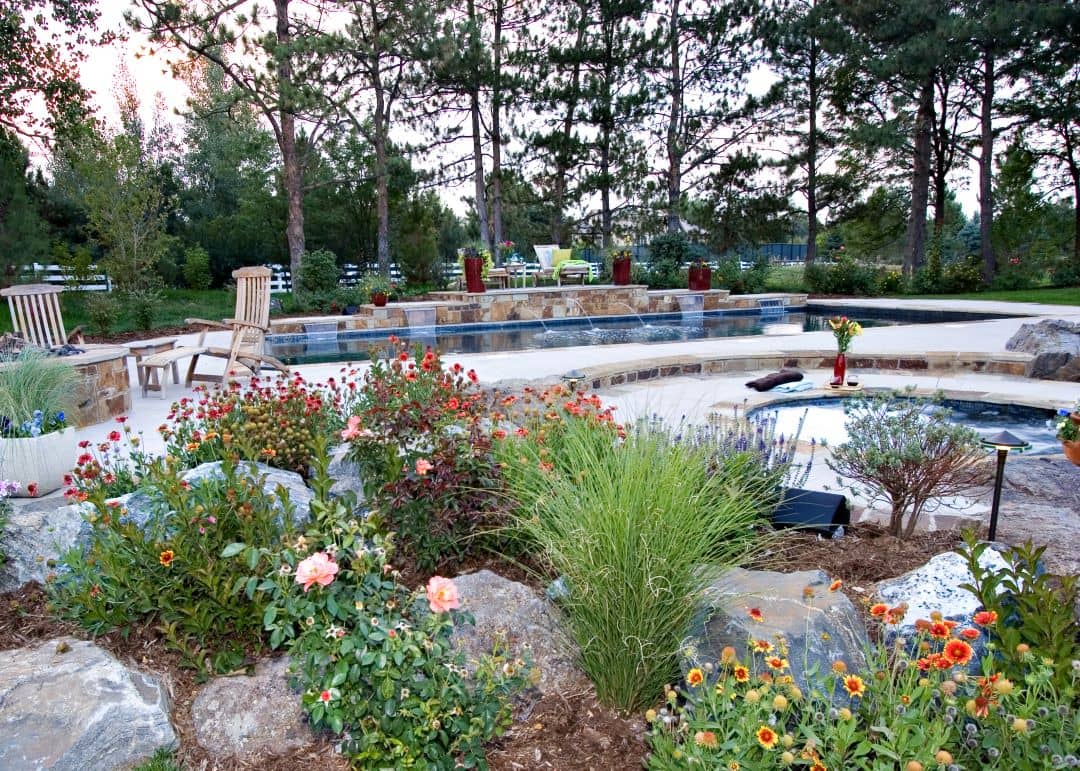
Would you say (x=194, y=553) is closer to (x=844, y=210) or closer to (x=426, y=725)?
(x=426, y=725)

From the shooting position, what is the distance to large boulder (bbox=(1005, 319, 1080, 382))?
21.2 ft

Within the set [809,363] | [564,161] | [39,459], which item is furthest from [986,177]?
[39,459]

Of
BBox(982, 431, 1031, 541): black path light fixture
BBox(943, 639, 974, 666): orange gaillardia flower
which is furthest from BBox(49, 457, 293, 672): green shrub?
BBox(982, 431, 1031, 541): black path light fixture

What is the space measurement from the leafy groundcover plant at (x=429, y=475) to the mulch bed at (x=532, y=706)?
13cm

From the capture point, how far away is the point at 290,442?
3.17 m

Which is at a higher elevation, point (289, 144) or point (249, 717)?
point (289, 144)

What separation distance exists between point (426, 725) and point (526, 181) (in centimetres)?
1875

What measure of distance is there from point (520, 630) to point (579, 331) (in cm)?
1025

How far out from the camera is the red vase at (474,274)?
1273cm

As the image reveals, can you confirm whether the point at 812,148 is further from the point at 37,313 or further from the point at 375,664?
the point at 375,664

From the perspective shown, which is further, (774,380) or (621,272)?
(621,272)

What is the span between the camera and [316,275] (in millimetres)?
13805

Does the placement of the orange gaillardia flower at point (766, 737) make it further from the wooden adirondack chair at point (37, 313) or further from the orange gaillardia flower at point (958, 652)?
the wooden adirondack chair at point (37, 313)

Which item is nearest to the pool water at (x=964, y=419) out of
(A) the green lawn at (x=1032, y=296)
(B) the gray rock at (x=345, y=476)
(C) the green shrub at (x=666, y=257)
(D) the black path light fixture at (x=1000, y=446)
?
(D) the black path light fixture at (x=1000, y=446)
